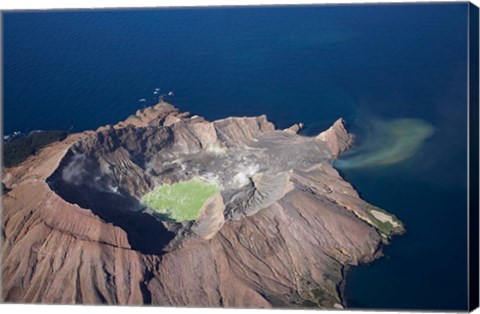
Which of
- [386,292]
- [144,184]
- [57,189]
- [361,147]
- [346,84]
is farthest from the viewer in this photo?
[346,84]

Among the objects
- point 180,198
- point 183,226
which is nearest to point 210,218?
point 183,226

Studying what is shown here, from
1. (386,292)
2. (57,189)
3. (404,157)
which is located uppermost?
(57,189)

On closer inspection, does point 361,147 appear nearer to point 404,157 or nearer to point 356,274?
point 404,157

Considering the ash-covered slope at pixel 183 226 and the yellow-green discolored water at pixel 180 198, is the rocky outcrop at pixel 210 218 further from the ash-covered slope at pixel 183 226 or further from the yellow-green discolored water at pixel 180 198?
the yellow-green discolored water at pixel 180 198

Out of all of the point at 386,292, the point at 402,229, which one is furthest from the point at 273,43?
the point at 386,292

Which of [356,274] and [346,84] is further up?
[346,84]

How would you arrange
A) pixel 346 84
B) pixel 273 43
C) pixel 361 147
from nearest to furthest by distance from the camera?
1. pixel 361 147
2. pixel 346 84
3. pixel 273 43
